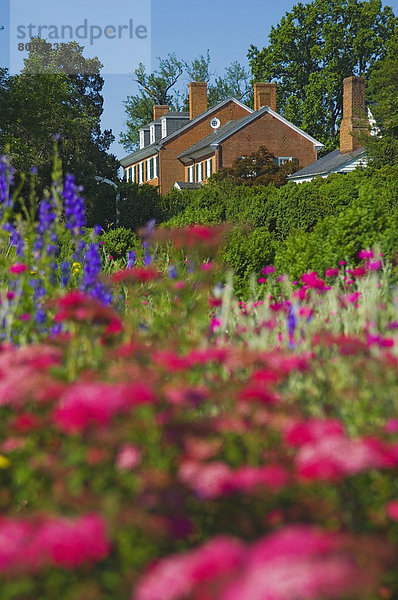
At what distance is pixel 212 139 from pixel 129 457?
40.8 meters

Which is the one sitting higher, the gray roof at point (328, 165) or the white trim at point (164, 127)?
the white trim at point (164, 127)

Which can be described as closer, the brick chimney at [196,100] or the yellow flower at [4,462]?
the yellow flower at [4,462]

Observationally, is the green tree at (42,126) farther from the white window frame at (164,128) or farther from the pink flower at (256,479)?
the pink flower at (256,479)

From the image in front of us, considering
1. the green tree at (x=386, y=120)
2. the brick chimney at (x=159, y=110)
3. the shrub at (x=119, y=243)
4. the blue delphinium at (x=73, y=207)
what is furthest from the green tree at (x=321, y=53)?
the blue delphinium at (x=73, y=207)

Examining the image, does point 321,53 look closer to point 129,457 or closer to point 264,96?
point 264,96

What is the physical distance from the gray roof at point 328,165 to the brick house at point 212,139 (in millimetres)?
2256

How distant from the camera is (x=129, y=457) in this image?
2018 mm

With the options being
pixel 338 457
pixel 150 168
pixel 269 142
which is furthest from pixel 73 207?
pixel 150 168

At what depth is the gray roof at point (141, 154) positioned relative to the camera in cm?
4717

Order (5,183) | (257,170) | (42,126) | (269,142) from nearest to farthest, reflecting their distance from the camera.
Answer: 1. (5,183)
2. (42,126)
3. (257,170)
4. (269,142)

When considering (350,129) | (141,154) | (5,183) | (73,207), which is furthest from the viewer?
(141,154)

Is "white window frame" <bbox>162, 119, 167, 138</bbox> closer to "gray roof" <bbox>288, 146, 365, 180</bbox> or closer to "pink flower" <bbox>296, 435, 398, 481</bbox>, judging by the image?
"gray roof" <bbox>288, 146, 365, 180</bbox>

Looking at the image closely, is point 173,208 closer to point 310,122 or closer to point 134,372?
point 134,372

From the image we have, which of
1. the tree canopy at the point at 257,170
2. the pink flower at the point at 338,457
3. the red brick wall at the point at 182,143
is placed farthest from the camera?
the red brick wall at the point at 182,143
